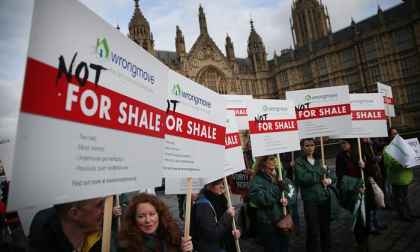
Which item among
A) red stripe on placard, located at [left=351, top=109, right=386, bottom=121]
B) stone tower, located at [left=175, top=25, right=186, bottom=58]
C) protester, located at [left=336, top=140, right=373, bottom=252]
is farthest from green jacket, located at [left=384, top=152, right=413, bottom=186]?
stone tower, located at [left=175, top=25, right=186, bottom=58]

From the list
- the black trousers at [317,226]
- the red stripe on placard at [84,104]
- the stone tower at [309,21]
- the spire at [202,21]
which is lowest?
the black trousers at [317,226]

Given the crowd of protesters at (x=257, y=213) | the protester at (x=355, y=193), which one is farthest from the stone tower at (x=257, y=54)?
the protester at (x=355, y=193)

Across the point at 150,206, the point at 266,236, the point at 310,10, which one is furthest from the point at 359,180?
the point at 310,10

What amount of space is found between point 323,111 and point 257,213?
265 cm

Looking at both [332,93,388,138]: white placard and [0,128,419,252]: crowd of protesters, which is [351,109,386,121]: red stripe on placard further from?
[0,128,419,252]: crowd of protesters

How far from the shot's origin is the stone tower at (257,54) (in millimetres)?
52719

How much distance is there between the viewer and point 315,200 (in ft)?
14.1

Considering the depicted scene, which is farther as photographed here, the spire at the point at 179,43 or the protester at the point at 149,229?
the spire at the point at 179,43

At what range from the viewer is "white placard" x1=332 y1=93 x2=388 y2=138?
5664 mm

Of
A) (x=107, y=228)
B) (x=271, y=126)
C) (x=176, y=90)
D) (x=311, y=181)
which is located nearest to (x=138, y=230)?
(x=107, y=228)

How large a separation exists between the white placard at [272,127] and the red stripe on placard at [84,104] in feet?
7.97

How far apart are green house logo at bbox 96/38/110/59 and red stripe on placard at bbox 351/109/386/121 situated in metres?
5.41

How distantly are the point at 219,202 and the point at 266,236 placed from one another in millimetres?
842

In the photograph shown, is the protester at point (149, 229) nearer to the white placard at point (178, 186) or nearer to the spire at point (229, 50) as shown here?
the white placard at point (178, 186)
